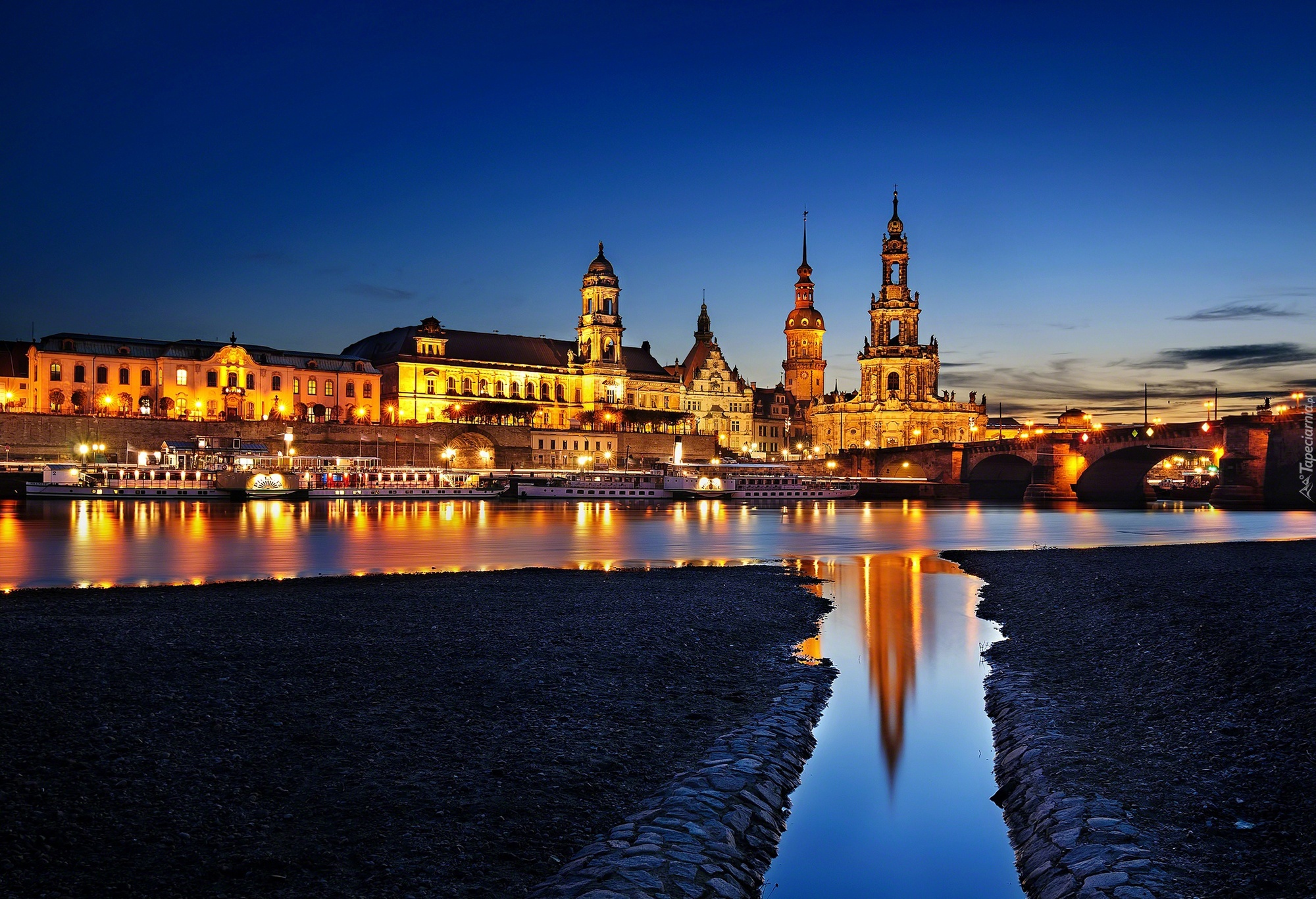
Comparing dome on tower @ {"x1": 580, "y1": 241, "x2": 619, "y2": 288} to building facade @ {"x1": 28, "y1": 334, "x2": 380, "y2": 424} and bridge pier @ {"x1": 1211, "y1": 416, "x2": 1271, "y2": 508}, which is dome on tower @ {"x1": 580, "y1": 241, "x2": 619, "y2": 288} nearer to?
building facade @ {"x1": 28, "y1": 334, "x2": 380, "y2": 424}

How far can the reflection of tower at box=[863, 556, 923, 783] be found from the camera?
39.5 ft

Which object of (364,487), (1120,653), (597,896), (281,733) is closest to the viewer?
(597,896)

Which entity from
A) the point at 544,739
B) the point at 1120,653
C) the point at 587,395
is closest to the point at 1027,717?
the point at 1120,653

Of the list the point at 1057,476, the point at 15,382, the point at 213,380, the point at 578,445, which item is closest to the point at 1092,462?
the point at 1057,476

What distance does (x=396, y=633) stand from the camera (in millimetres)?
14914

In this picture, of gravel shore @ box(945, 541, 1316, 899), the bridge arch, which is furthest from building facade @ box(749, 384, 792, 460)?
gravel shore @ box(945, 541, 1316, 899)

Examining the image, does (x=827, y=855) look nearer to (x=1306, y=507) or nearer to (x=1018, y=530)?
(x=1018, y=530)

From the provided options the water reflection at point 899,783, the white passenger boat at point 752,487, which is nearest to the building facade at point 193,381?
the white passenger boat at point 752,487

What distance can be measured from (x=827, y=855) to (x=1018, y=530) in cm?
4356

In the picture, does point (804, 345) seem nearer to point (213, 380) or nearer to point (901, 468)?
point (901, 468)

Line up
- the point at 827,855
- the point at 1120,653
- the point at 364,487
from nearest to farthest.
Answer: the point at 827,855, the point at 1120,653, the point at 364,487

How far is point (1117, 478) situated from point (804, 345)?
78.4 m

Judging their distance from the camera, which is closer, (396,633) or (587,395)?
(396,633)

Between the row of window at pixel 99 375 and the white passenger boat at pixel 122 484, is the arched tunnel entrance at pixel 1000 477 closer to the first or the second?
the white passenger boat at pixel 122 484
